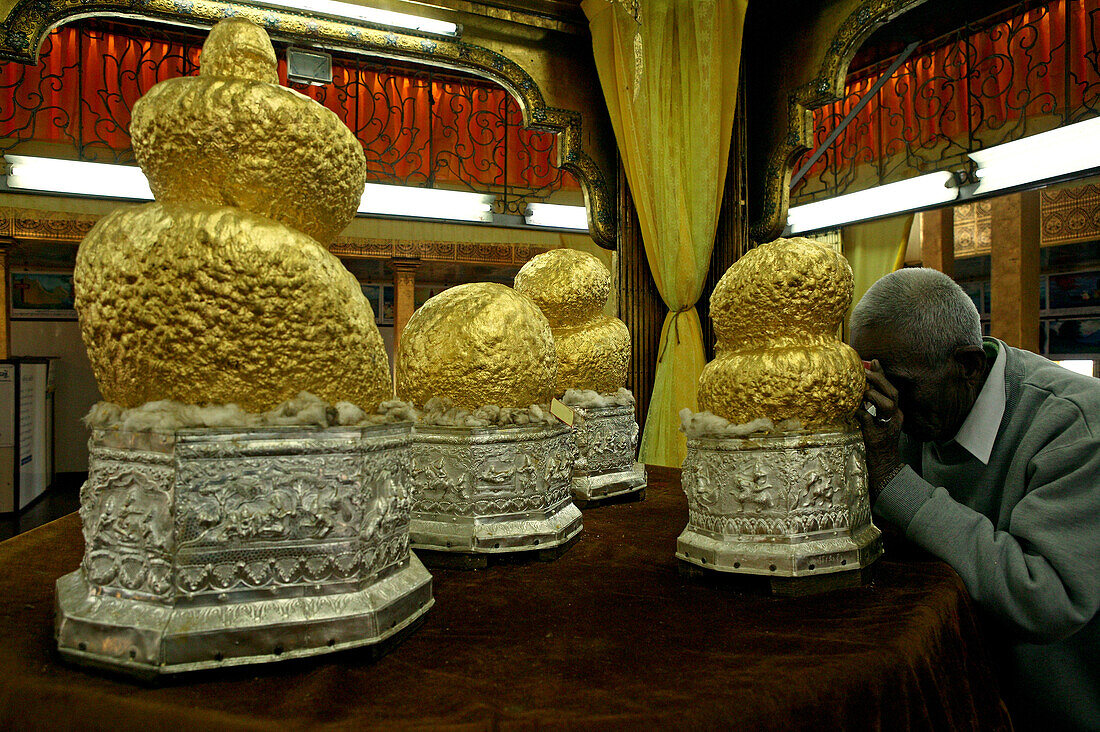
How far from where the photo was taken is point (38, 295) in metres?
6.95

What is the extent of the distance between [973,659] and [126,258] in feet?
5.04

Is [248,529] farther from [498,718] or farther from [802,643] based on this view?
[802,643]

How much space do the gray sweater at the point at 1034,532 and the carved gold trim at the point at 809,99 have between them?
2511mm

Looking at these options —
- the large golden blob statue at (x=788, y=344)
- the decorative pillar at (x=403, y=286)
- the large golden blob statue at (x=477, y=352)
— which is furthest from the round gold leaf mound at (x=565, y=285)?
the decorative pillar at (x=403, y=286)

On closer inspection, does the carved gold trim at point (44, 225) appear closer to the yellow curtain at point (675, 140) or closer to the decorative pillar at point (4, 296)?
the decorative pillar at point (4, 296)

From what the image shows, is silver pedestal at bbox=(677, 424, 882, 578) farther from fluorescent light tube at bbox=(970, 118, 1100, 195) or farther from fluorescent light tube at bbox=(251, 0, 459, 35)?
fluorescent light tube at bbox=(251, 0, 459, 35)

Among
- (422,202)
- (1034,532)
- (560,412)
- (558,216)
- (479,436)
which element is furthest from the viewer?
(558,216)

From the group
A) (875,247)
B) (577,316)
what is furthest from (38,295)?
(875,247)

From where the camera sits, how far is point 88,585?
1008 mm

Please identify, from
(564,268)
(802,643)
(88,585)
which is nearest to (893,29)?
(564,268)

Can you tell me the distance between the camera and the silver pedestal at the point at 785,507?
127 cm

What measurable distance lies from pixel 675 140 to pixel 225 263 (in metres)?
3.07

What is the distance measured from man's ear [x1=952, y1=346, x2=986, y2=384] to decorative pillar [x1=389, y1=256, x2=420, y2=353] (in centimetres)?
600

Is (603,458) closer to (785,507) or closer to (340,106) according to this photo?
(785,507)
